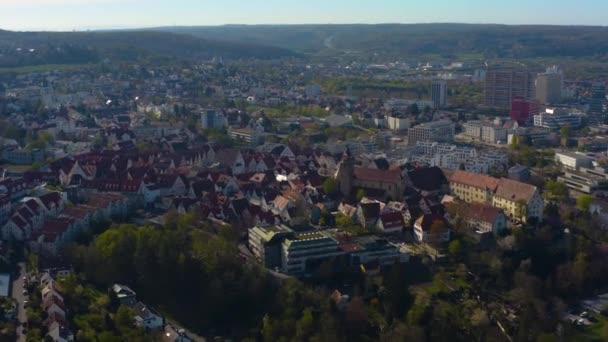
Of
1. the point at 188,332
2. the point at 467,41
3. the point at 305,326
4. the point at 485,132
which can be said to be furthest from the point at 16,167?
the point at 467,41

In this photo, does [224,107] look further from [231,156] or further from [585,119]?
[585,119]

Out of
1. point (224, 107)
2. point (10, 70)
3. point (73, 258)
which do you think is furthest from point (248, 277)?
point (10, 70)

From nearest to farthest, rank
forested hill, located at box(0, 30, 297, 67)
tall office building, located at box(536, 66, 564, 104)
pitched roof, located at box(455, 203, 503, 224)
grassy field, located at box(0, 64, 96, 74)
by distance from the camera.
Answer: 1. pitched roof, located at box(455, 203, 503, 224)
2. tall office building, located at box(536, 66, 564, 104)
3. grassy field, located at box(0, 64, 96, 74)
4. forested hill, located at box(0, 30, 297, 67)

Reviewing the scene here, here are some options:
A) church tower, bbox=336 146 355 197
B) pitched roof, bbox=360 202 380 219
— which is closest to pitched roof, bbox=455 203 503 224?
pitched roof, bbox=360 202 380 219

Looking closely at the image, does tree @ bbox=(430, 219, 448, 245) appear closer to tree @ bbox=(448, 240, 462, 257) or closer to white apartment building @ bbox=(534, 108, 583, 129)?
tree @ bbox=(448, 240, 462, 257)

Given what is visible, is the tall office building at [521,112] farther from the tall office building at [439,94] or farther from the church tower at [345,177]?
the church tower at [345,177]
